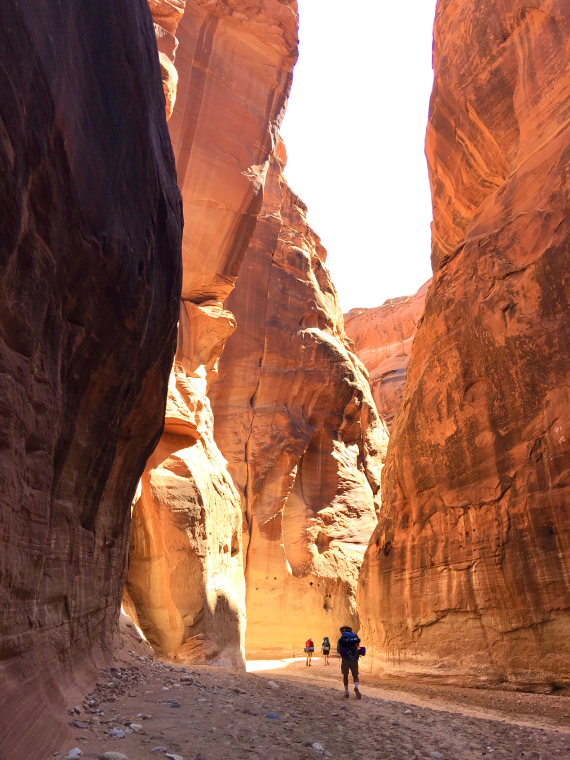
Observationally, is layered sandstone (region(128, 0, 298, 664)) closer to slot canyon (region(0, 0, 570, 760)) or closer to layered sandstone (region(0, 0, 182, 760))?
slot canyon (region(0, 0, 570, 760))

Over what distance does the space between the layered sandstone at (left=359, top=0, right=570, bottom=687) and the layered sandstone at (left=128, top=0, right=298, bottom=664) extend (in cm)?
443

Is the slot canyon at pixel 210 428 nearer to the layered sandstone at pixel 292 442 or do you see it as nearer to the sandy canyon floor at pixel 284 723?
the sandy canyon floor at pixel 284 723

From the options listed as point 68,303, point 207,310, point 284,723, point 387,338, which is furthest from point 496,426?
point 387,338

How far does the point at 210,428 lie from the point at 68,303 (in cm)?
1562

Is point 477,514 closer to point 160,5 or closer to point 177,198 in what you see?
point 177,198

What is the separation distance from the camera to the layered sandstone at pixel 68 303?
425 cm

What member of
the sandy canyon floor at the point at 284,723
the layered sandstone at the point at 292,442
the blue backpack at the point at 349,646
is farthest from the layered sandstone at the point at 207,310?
the layered sandstone at the point at 292,442

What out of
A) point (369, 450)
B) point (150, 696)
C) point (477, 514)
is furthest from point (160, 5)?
point (369, 450)

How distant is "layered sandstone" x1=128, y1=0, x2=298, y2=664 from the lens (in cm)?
1595

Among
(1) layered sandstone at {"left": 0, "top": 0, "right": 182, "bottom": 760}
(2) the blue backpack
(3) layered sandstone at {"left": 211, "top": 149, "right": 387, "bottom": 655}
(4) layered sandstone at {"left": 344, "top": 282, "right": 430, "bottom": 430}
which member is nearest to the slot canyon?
(1) layered sandstone at {"left": 0, "top": 0, "right": 182, "bottom": 760}

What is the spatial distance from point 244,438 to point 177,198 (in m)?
21.2

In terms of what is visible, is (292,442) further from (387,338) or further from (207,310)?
(387,338)

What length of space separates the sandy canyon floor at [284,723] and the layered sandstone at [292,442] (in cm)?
1733

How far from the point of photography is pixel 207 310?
2097 centimetres
